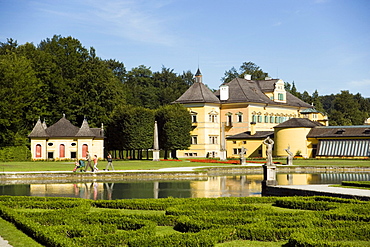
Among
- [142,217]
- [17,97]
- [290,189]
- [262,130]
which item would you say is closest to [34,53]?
[17,97]

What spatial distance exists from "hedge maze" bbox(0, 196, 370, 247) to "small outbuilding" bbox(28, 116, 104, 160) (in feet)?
134

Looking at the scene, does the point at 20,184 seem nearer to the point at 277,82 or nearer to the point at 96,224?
the point at 96,224

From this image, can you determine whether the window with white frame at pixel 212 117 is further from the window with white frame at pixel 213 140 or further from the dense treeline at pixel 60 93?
the dense treeline at pixel 60 93

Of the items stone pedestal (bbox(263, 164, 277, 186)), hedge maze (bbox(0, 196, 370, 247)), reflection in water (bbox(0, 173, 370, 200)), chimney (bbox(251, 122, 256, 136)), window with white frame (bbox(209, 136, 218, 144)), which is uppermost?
chimney (bbox(251, 122, 256, 136))

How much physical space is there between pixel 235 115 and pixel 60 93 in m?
21.5

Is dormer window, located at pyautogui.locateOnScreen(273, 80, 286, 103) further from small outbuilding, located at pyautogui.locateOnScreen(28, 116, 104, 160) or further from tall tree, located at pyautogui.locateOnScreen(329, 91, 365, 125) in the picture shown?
small outbuilding, located at pyautogui.locateOnScreen(28, 116, 104, 160)

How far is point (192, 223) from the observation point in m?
10.7

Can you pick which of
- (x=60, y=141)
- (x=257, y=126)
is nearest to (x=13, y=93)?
(x=60, y=141)

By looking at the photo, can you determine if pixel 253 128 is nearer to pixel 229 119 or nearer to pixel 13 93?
pixel 229 119

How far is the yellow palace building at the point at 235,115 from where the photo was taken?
203 ft

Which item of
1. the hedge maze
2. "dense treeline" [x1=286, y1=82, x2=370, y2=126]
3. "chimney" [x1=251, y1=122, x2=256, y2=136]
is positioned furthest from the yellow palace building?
the hedge maze

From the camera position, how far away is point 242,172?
35562 mm

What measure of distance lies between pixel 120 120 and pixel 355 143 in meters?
24.5

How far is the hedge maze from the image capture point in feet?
30.3
